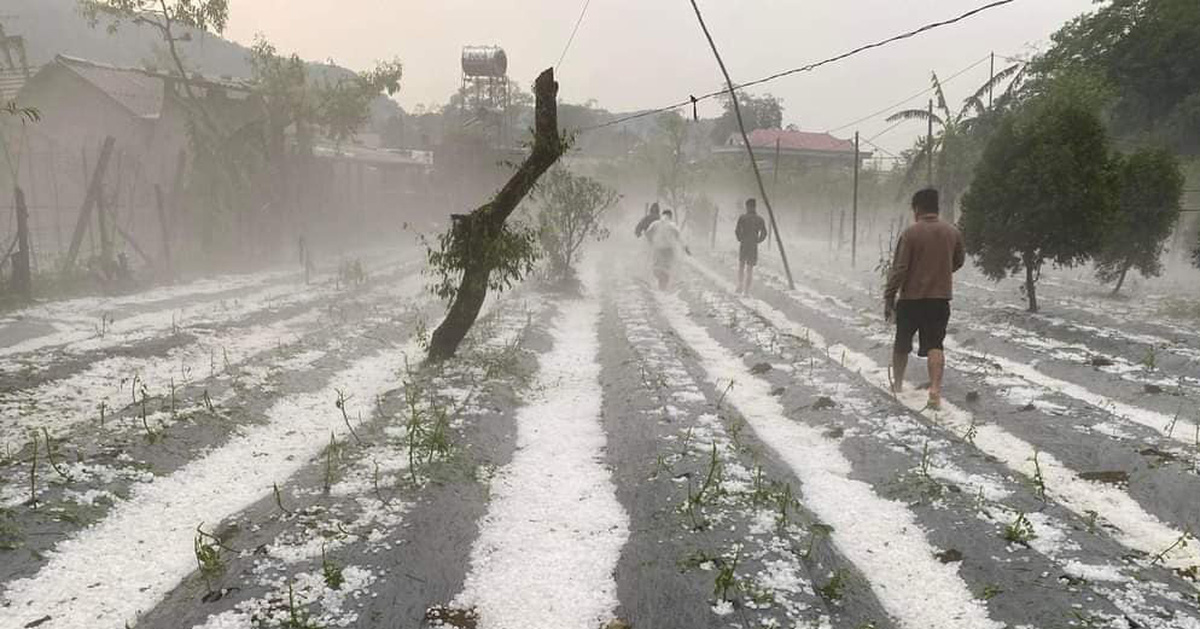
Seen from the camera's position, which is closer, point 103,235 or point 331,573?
point 331,573

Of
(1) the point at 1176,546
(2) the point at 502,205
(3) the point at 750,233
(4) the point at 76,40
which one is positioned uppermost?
(4) the point at 76,40

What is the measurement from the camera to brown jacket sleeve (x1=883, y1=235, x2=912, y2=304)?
629 cm

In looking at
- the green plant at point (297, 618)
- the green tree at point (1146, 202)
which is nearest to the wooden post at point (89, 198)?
the green plant at point (297, 618)

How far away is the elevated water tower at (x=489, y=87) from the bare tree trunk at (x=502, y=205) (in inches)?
1263

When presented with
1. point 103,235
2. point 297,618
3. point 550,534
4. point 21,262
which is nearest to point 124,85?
point 103,235

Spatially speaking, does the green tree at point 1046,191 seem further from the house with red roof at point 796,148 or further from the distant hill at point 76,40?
the distant hill at point 76,40

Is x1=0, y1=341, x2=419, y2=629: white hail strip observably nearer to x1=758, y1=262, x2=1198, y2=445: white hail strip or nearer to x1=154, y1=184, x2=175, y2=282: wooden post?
x1=758, y1=262, x2=1198, y2=445: white hail strip

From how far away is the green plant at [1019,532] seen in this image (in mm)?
3617

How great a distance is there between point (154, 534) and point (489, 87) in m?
44.5

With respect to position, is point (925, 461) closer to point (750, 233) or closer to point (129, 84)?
point (750, 233)

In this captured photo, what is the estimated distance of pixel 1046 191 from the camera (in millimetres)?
10711

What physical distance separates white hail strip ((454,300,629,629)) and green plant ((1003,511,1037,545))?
6.77ft

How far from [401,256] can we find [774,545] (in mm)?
23041

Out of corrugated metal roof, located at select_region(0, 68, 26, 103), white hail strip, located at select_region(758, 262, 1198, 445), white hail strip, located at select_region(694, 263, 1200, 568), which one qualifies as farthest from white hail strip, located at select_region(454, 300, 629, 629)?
corrugated metal roof, located at select_region(0, 68, 26, 103)
